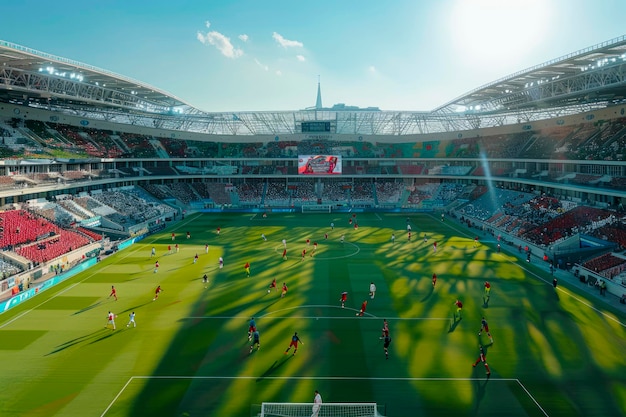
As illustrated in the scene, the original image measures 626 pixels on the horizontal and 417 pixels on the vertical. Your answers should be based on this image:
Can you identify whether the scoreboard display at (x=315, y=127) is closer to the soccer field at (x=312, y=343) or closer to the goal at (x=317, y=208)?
the goal at (x=317, y=208)

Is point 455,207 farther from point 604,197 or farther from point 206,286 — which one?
point 206,286

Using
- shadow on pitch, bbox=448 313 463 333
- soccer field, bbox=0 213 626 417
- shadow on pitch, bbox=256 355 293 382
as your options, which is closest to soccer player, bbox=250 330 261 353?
soccer field, bbox=0 213 626 417

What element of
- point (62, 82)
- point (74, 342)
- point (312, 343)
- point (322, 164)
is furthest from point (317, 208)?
point (74, 342)

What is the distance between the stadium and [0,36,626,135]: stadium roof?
1.28 ft

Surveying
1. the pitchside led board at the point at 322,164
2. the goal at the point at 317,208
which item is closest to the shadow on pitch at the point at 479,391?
the goal at the point at 317,208

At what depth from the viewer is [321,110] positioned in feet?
246

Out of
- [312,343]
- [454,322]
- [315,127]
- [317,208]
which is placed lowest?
[312,343]

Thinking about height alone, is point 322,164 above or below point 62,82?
below

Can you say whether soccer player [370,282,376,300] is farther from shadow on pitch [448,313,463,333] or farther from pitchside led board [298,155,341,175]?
pitchside led board [298,155,341,175]

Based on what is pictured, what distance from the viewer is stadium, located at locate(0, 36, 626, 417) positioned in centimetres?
1586

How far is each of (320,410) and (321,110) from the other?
6693 cm

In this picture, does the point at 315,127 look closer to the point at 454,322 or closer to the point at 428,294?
the point at 428,294

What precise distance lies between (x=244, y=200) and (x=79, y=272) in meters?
41.3

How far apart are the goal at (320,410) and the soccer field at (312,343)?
856 mm
